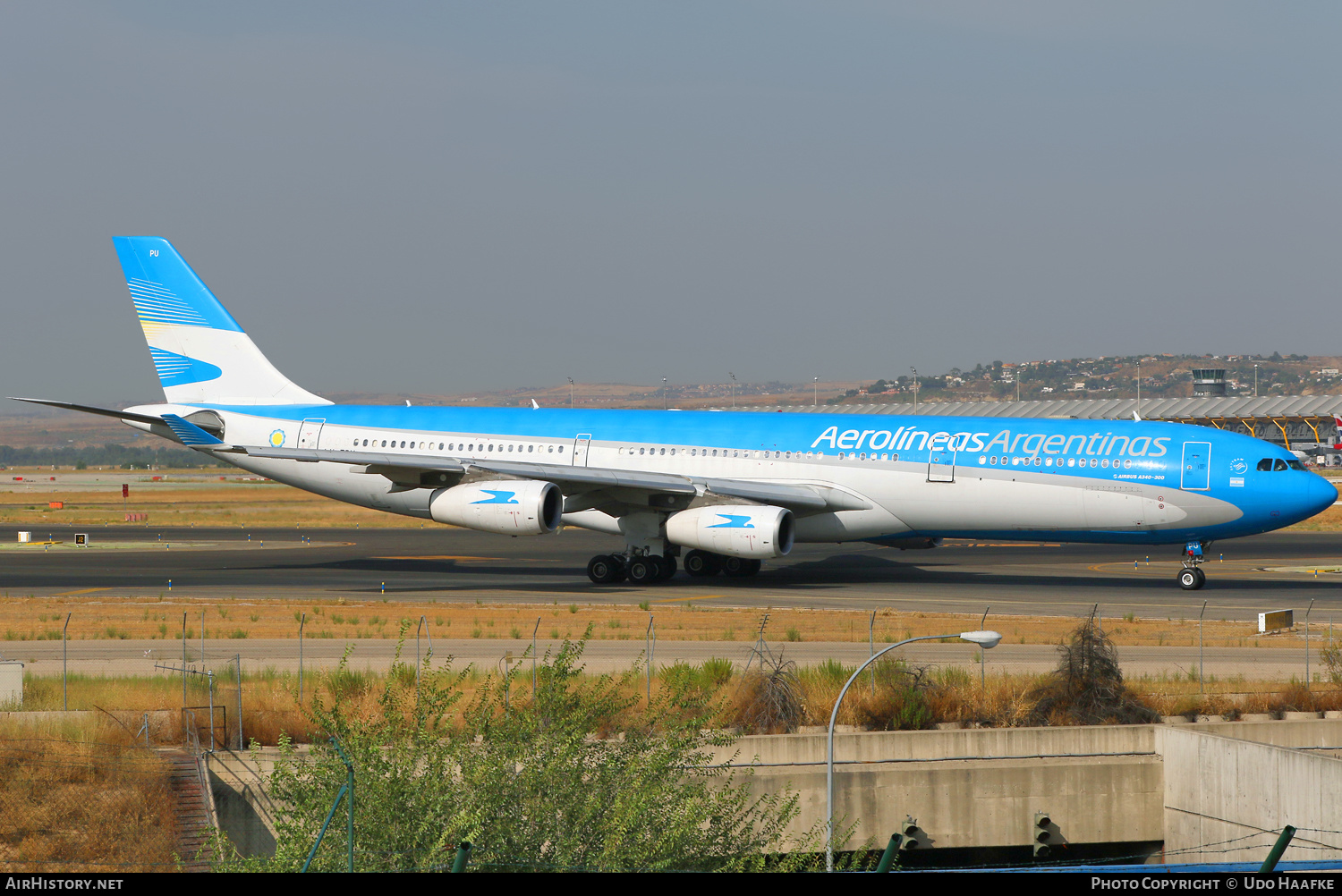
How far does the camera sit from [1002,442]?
38156 millimetres

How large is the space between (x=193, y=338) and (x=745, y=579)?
73.9 ft

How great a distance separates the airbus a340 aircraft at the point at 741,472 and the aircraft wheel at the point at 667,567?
0.15m

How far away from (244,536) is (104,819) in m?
49.5

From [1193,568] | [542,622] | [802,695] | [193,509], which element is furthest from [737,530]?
[193,509]

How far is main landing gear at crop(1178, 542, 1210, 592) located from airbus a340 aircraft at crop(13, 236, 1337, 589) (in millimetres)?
72

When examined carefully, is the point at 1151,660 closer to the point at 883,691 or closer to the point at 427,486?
the point at 883,691

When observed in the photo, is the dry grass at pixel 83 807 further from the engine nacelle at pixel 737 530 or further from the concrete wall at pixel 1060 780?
the engine nacelle at pixel 737 530

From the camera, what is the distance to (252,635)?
100 feet

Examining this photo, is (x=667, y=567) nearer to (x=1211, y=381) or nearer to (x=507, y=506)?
(x=507, y=506)

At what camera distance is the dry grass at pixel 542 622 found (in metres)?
30.4

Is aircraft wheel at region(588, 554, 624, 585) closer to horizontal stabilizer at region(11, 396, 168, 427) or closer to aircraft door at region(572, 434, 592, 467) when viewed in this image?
aircraft door at region(572, 434, 592, 467)

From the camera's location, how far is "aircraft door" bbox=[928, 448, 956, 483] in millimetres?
38188

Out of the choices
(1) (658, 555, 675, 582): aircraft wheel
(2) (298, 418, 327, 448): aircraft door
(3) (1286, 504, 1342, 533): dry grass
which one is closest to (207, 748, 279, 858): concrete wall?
(1) (658, 555, 675, 582): aircraft wheel

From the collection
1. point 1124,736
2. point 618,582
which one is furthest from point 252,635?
point 1124,736
